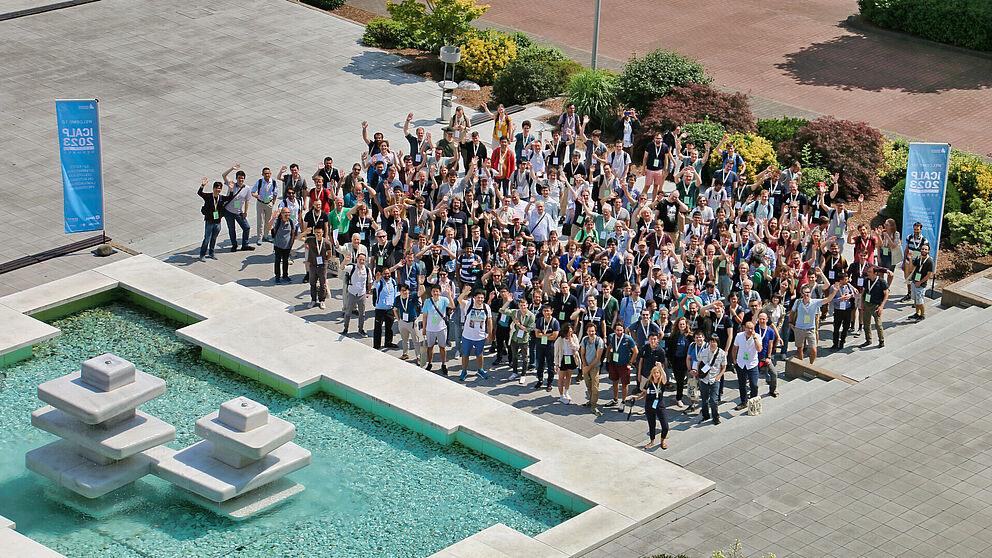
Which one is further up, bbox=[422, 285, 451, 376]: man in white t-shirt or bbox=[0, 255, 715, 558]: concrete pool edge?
bbox=[422, 285, 451, 376]: man in white t-shirt

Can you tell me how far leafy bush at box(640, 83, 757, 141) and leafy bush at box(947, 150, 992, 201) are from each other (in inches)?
183

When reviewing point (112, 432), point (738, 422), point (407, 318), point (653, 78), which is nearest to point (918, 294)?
point (738, 422)

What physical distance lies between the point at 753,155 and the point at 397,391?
11.9 metres

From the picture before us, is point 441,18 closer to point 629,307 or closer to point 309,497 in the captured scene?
point 629,307

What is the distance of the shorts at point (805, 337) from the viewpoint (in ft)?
71.7

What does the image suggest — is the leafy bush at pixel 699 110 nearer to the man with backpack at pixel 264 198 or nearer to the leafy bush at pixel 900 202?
the leafy bush at pixel 900 202

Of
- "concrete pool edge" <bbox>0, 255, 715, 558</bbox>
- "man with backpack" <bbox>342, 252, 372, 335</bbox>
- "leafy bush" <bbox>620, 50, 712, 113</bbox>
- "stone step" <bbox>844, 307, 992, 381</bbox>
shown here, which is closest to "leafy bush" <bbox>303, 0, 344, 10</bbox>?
"leafy bush" <bbox>620, 50, 712, 113</bbox>

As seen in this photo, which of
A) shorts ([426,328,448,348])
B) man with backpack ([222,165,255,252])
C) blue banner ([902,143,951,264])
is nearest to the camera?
shorts ([426,328,448,348])

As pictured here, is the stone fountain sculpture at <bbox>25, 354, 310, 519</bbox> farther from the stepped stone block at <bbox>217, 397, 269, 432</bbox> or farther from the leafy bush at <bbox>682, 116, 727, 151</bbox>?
the leafy bush at <bbox>682, 116, 727, 151</bbox>

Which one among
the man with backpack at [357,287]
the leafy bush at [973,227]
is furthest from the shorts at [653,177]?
the man with backpack at [357,287]

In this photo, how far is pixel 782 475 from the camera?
1858cm

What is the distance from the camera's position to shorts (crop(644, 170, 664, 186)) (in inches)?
1097

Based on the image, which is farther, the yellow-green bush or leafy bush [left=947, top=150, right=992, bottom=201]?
the yellow-green bush

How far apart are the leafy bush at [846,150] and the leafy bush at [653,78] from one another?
346cm
